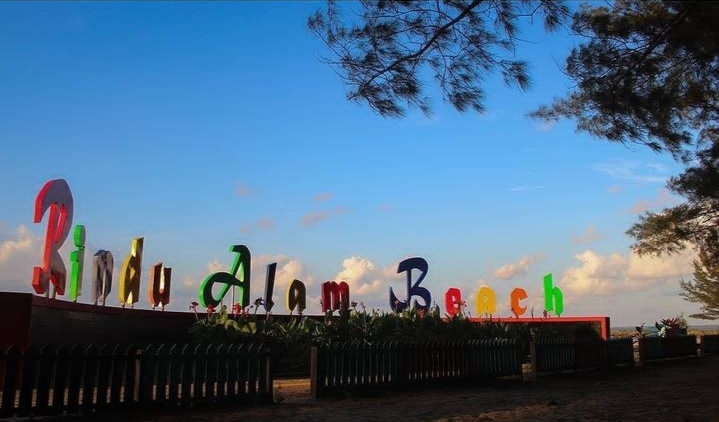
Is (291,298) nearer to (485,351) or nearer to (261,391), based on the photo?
(485,351)

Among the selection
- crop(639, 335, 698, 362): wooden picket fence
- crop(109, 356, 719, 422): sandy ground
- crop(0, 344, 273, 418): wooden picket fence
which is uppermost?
crop(639, 335, 698, 362): wooden picket fence

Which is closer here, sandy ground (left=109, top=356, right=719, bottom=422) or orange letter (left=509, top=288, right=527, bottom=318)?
sandy ground (left=109, top=356, right=719, bottom=422)

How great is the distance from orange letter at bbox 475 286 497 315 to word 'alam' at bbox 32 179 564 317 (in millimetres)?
870

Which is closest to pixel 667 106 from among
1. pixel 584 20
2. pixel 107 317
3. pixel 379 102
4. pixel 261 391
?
pixel 584 20

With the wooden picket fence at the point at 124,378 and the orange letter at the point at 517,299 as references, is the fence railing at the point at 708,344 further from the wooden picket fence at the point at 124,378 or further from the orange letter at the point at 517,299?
the wooden picket fence at the point at 124,378

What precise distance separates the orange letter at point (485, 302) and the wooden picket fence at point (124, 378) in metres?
19.9

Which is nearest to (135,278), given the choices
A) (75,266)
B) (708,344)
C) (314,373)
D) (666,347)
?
(75,266)

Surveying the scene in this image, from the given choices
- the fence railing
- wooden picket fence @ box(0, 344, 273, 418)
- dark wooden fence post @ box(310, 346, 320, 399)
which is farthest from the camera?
the fence railing

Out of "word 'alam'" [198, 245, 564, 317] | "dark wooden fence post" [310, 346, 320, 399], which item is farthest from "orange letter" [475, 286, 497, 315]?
"dark wooden fence post" [310, 346, 320, 399]

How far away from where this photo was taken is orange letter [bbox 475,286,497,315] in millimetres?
30758

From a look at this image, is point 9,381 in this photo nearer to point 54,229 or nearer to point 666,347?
point 54,229

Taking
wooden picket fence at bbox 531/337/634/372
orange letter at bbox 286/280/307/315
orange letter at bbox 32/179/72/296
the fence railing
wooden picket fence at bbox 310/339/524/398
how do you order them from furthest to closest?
the fence railing
orange letter at bbox 286/280/307/315
wooden picket fence at bbox 531/337/634/372
orange letter at bbox 32/179/72/296
wooden picket fence at bbox 310/339/524/398

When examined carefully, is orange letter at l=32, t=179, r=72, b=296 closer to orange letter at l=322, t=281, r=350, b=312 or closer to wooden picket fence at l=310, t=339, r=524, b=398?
wooden picket fence at l=310, t=339, r=524, b=398

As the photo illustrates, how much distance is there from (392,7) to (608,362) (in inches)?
636
